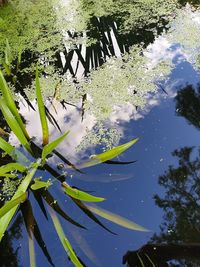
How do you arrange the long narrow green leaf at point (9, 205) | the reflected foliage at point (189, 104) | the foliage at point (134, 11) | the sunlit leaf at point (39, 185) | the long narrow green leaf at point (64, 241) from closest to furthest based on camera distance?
the long narrow green leaf at point (64, 241)
the long narrow green leaf at point (9, 205)
the sunlit leaf at point (39, 185)
the reflected foliage at point (189, 104)
the foliage at point (134, 11)

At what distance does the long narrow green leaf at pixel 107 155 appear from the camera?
1909mm

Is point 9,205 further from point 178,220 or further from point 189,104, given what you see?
point 189,104

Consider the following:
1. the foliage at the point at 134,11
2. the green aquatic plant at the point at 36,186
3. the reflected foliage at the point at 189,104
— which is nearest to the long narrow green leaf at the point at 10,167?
the green aquatic plant at the point at 36,186

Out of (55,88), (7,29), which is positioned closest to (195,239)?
(55,88)

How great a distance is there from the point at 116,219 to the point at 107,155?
336mm

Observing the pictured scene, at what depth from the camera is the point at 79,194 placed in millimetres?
1751

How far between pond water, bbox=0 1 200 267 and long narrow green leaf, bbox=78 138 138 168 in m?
0.04

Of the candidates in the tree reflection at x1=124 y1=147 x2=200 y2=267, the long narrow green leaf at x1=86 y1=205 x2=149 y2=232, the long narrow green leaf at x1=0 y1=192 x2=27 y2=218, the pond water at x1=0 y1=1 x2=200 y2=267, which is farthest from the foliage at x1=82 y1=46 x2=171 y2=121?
the long narrow green leaf at x1=0 y1=192 x2=27 y2=218

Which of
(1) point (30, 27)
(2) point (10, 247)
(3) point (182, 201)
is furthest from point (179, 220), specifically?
(1) point (30, 27)

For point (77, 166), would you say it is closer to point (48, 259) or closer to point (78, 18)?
point (48, 259)

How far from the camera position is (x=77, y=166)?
6.93 feet

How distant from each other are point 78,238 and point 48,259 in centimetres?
16

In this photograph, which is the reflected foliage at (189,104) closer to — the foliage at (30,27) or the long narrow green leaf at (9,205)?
the long narrow green leaf at (9,205)

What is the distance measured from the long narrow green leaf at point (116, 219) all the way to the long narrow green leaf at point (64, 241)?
0.17 m
